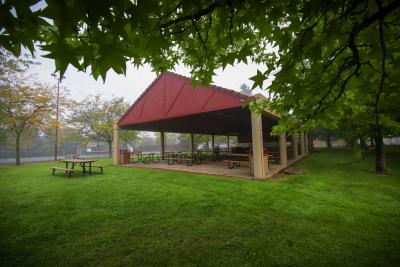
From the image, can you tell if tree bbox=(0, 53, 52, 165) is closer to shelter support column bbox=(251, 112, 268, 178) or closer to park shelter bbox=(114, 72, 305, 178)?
park shelter bbox=(114, 72, 305, 178)

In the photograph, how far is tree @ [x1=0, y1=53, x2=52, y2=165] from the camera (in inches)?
703

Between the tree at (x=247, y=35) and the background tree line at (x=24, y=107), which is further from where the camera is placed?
the background tree line at (x=24, y=107)

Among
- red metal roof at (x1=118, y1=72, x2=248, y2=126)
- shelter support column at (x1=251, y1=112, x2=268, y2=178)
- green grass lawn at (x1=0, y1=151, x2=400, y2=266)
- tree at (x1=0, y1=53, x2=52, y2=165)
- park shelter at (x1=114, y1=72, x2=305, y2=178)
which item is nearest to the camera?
green grass lawn at (x1=0, y1=151, x2=400, y2=266)

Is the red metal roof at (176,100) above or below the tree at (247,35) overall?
above

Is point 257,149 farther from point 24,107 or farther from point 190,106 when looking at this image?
point 24,107

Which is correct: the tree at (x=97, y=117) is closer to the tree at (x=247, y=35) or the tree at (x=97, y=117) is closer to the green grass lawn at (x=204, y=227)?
the green grass lawn at (x=204, y=227)

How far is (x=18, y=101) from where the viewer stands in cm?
1866

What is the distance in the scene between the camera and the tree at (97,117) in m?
28.6

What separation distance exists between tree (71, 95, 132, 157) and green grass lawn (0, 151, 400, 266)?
23391 mm

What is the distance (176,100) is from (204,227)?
913cm

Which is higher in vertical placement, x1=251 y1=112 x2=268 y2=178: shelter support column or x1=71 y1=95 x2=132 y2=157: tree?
x1=71 y1=95 x2=132 y2=157: tree

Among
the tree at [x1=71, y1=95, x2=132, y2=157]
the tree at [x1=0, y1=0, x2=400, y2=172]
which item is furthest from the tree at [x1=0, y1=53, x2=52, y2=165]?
the tree at [x1=0, y1=0, x2=400, y2=172]

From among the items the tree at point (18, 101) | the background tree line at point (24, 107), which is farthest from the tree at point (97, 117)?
the tree at point (18, 101)

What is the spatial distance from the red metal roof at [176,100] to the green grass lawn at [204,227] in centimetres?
461
